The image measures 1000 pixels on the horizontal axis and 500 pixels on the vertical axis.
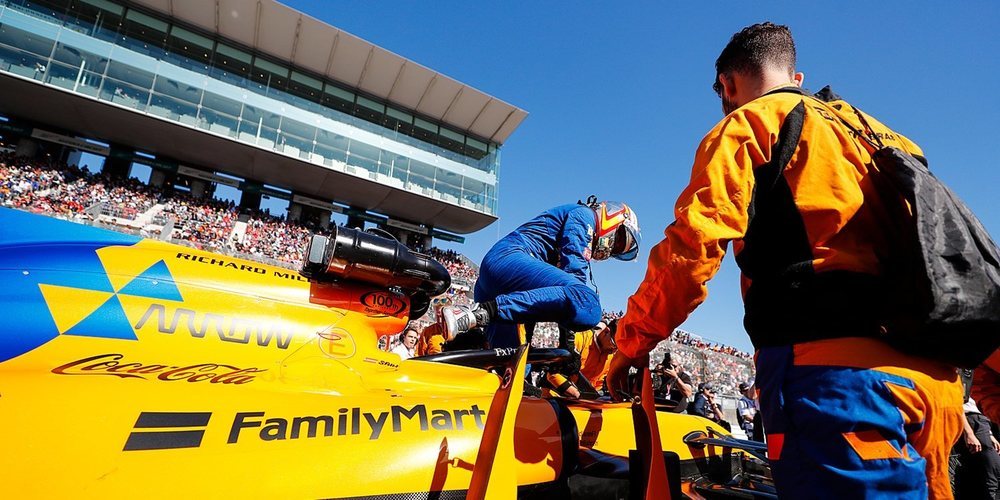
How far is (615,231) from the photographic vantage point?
418 centimetres

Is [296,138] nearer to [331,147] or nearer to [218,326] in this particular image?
[331,147]

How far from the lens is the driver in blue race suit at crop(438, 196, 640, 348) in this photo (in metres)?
2.92

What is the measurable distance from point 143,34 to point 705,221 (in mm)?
30723

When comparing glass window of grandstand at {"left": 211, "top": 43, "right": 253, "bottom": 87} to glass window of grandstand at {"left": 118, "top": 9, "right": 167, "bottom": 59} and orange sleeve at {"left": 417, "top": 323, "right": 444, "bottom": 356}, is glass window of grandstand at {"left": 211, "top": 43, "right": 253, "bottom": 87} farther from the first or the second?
orange sleeve at {"left": 417, "top": 323, "right": 444, "bottom": 356}

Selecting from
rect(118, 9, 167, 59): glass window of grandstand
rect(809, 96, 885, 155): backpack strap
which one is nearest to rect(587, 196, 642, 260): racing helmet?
rect(809, 96, 885, 155): backpack strap

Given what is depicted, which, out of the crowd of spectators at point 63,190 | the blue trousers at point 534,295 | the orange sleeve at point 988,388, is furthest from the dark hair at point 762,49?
the crowd of spectators at point 63,190

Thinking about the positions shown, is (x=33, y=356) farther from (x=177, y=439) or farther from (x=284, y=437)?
(x=284, y=437)

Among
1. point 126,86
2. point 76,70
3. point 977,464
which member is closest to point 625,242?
point 977,464

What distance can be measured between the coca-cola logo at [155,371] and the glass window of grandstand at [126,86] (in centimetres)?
2592

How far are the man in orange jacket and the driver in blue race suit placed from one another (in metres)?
1.47

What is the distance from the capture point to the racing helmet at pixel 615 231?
397 cm

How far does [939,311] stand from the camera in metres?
1.08

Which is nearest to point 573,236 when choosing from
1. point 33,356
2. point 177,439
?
point 177,439

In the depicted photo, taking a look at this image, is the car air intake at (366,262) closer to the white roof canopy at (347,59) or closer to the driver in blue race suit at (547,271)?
the driver in blue race suit at (547,271)
